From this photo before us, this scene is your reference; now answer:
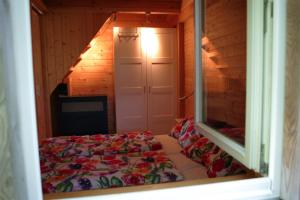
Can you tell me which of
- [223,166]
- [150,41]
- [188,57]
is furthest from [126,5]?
[223,166]

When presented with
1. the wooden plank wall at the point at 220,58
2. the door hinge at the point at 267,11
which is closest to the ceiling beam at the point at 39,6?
the wooden plank wall at the point at 220,58

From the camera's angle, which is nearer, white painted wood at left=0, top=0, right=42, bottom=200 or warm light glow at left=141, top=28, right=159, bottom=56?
white painted wood at left=0, top=0, right=42, bottom=200

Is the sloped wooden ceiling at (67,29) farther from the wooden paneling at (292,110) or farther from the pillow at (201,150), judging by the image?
the wooden paneling at (292,110)

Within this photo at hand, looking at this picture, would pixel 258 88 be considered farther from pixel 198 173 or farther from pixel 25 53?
pixel 198 173

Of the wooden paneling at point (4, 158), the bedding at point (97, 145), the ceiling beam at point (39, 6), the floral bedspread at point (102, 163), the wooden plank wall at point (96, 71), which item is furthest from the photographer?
the wooden plank wall at point (96, 71)

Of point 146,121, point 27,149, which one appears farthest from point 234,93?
point 146,121

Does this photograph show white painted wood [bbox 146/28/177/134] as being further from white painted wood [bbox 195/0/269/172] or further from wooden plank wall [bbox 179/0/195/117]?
white painted wood [bbox 195/0/269/172]

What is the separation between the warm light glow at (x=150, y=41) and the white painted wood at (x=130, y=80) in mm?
80

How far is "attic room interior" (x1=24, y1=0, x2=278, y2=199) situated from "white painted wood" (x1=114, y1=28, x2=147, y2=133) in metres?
0.02

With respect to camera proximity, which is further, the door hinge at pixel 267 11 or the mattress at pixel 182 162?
the mattress at pixel 182 162

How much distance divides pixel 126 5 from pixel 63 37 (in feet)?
3.86

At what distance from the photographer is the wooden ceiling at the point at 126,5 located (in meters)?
3.97

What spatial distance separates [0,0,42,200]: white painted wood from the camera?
0.69m

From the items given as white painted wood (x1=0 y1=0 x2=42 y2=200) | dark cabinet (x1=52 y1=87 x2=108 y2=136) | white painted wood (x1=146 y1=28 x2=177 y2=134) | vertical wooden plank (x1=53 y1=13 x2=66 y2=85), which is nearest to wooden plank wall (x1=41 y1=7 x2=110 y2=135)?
vertical wooden plank (x1=53 y1=13 x2=66 y2=85)
